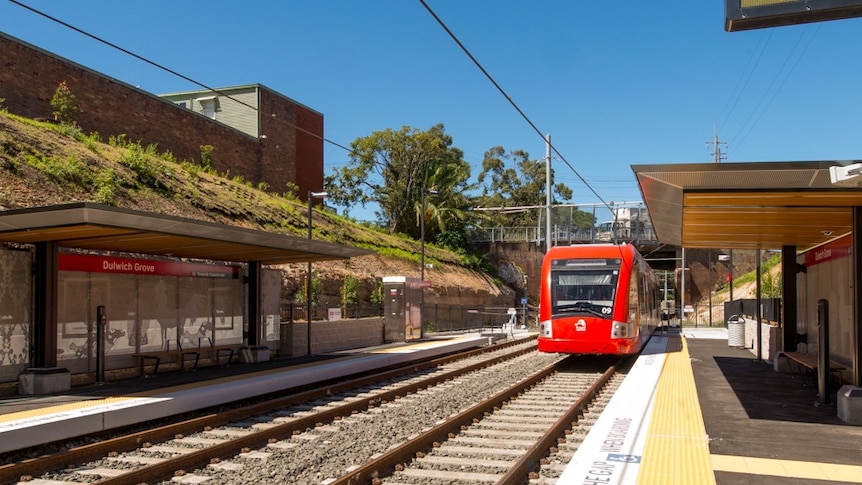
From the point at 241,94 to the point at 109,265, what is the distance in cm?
2919

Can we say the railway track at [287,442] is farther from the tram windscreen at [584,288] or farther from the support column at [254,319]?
the support column at [254,319]

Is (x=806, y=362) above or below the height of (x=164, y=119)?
below

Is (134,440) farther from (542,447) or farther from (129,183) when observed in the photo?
(129,183)

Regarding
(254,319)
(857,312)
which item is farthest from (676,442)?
(254,319)

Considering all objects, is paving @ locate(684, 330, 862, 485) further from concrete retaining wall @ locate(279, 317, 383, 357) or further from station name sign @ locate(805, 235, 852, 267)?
concrete retaining wall @ locate(279, 317, 383, 357)

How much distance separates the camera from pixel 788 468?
7.59 metres

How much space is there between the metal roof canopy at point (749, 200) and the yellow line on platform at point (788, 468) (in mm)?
3486

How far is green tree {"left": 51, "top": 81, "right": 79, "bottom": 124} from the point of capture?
26.5m

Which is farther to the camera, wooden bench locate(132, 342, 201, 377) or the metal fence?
the metal fence

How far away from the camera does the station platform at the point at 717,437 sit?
7.23 m

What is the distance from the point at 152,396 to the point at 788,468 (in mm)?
9355

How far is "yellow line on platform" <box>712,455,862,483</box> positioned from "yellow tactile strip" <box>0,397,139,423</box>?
865 centimetres

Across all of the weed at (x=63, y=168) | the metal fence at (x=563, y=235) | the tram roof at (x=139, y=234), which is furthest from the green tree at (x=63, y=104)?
the metal fence at (x=563, y=235)

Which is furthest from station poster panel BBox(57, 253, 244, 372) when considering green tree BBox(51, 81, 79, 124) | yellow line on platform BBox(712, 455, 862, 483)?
green tree BBox(51, 81, 79, 124)
